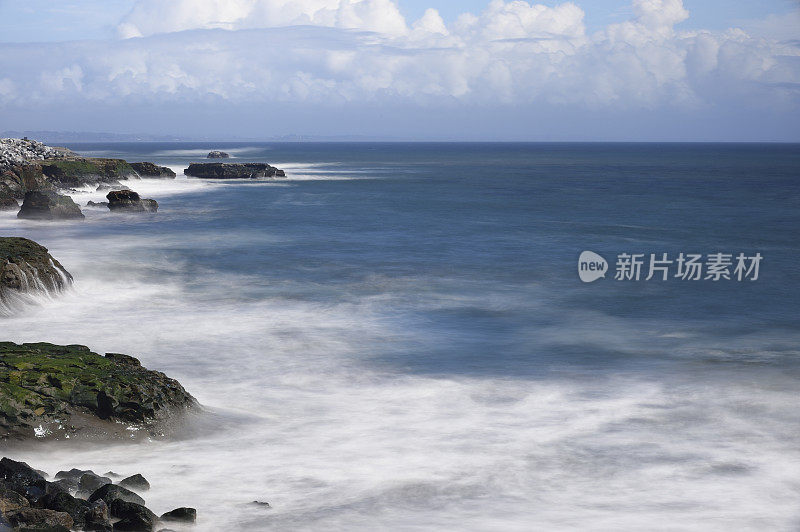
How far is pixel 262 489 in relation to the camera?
9.05 meters

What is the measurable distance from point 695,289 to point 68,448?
18421mm

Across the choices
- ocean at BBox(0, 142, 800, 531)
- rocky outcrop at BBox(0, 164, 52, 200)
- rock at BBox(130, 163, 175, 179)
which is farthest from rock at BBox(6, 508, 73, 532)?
rock at BBox(130, 163, 175, 179)

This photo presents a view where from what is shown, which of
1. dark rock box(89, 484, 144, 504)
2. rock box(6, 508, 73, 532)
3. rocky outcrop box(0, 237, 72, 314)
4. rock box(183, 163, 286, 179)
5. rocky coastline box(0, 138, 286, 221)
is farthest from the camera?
rock box(183, 163, 286, 179)

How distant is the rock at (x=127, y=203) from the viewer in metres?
42.8

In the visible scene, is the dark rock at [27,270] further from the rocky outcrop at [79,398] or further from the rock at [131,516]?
the rock at [131,516]

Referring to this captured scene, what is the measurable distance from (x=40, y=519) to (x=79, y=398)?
332 centimetres

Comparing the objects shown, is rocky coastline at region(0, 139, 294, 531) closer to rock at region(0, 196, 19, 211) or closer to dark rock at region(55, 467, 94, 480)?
dark rock at region(55, 467, 94, 480)

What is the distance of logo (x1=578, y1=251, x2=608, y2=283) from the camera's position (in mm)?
26183

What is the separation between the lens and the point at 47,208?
37781 millimetres

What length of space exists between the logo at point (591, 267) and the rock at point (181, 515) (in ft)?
61.7

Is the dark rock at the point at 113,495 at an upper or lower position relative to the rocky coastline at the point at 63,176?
lower

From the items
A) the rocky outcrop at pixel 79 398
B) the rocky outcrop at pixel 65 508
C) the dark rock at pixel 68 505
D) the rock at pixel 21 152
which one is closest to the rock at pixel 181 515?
the rocky outcrop at pixel 65 508

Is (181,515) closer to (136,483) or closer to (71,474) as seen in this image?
(136,483)

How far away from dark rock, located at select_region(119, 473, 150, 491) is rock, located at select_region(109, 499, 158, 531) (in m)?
0.78
